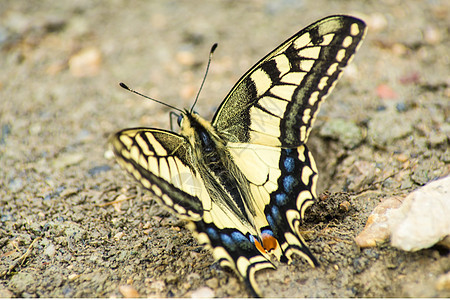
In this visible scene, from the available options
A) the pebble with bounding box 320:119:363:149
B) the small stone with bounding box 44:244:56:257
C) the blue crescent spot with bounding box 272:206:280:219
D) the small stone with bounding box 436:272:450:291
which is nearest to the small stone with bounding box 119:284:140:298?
the small stone with bounding box 44:244:56:257

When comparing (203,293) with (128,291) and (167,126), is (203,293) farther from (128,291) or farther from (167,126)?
(167,126)

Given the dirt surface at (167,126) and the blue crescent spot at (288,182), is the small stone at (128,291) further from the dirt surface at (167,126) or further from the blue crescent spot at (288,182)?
the blue crescent spot at (288,182)

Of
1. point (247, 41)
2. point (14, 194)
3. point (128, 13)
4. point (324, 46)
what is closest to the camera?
point (324, 46)

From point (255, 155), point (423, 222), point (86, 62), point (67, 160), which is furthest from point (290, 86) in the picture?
point (86, 62)

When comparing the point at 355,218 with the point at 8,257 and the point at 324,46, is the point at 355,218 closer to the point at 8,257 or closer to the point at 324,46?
the point at 324,46

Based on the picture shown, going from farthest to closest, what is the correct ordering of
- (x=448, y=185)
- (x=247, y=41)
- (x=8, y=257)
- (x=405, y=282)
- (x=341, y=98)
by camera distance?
(x=247, y=41) → (x=341, y=98) → (x=8, y=257) → (x=448, y=185) → (x=405, y=282)

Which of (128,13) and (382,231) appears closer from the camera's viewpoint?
(382,231)

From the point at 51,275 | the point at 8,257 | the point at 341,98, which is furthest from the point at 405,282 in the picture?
the point at 8,257
